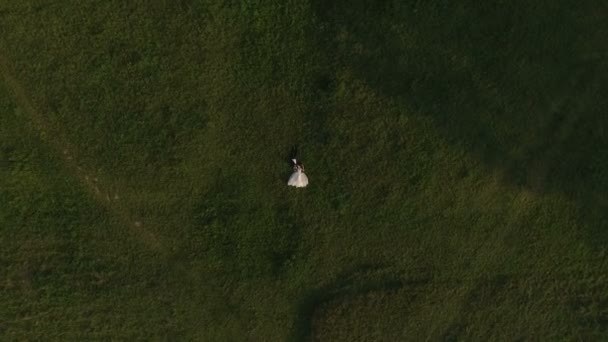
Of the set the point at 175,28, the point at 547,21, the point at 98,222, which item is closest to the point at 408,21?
the point at 547,21

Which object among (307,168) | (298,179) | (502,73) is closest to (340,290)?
(298,179)

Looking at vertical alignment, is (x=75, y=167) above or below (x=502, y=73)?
below

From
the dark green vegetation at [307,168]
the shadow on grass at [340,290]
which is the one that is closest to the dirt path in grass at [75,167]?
the dark green vegetation at [307,168]

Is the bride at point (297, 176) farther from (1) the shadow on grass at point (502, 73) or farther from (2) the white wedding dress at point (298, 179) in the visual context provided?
(1) the shadow on grass at point (502, 73)

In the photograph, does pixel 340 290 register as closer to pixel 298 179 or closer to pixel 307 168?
pixel 298 179

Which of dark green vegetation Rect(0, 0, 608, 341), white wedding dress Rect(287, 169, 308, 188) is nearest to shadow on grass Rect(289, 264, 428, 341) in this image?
dark green vegetation Rect(0, 0, 608, 341)

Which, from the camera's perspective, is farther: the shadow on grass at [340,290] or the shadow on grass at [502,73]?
the shadow on grass at [340,290]
